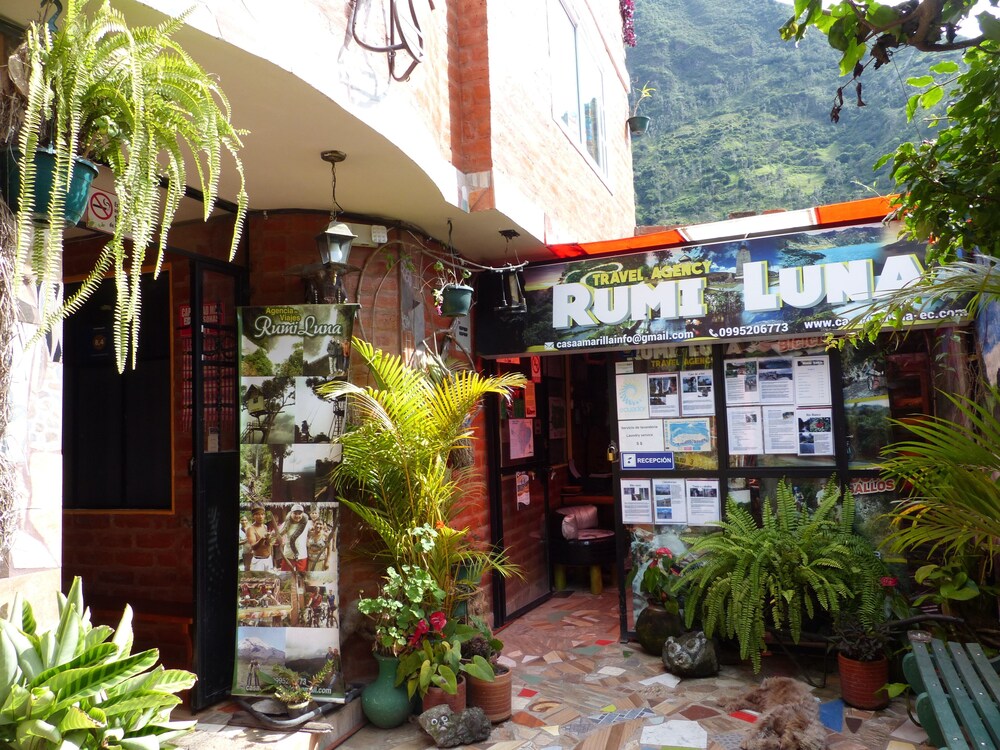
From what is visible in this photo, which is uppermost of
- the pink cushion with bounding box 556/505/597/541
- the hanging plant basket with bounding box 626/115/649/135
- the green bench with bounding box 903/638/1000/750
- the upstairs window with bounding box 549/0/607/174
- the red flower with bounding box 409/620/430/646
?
the hanging plant basket with bounding box 626/115/649/135

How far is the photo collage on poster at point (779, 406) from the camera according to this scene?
525 cm

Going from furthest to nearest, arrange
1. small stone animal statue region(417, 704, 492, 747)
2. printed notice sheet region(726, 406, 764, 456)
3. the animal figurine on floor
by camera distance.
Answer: printed notice sheet region(726, 406, 764, 456) → small stone animal statue region(417, 704, 492, 747) → the animal figurine on floor

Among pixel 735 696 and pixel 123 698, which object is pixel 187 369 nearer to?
pixel 123 698

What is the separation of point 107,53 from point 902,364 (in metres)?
5.28

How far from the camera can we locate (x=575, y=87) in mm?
7652

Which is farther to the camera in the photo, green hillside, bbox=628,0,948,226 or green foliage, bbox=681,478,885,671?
green hillside, bbox=628,0,948,226

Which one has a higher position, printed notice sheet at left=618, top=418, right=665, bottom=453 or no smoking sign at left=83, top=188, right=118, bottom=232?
no smoking sign at left=83, top=188, right=118, bottom=232

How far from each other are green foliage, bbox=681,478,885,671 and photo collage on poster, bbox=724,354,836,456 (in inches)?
12.8

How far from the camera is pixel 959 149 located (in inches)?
115

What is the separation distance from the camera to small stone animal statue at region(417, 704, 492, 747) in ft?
13.0

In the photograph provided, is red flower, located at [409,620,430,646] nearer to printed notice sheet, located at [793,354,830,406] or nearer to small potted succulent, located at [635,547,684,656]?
small potted succulent, located at [635,547,684,656]

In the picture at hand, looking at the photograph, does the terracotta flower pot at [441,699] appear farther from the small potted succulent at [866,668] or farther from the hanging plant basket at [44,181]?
the hanging plant basket at [44,181]

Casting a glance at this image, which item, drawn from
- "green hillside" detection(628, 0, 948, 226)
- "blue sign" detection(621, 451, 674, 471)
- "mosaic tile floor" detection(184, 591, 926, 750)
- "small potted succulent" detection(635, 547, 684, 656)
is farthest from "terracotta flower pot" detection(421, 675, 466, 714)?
"green hillside" detection(628, 0, 948, 226)

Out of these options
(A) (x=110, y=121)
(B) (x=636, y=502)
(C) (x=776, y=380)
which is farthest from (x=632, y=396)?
(A) (x=110, y=121)
